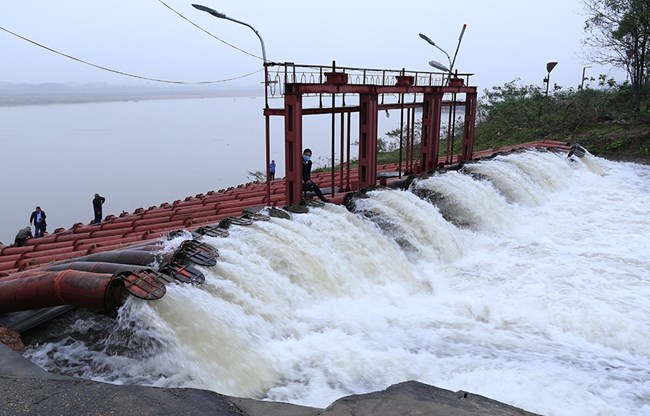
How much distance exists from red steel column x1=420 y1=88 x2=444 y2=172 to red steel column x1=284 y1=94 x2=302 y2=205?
6441mm

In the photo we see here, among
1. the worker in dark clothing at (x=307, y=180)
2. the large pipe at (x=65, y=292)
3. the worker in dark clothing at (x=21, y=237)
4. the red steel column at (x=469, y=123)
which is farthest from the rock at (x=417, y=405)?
the red steel column at (x=469, y=123)

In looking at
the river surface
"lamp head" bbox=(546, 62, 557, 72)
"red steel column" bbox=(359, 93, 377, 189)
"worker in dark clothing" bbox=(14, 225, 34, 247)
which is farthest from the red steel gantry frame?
the river surface

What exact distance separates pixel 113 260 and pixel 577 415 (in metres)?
6.56

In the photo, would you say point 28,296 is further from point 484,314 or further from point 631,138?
point 631,138

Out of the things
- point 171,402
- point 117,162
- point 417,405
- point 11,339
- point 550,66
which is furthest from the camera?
point 117,162

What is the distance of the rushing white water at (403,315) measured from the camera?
5855mm

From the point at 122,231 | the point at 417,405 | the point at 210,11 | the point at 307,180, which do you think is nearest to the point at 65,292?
the point at 417,405

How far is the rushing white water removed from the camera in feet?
19.2

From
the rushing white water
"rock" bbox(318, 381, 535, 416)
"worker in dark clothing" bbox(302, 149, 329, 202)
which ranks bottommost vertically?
the rushing white water

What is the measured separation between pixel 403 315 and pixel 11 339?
18.2 ft

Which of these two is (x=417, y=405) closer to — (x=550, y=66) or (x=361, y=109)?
(x=361, y=109)

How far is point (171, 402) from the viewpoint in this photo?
14.6 ft

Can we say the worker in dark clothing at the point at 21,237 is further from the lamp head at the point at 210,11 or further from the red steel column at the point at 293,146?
the lamp head at the point at 210,11

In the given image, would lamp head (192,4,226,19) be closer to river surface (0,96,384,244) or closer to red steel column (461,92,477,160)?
red steel column (461,92,477,160)
